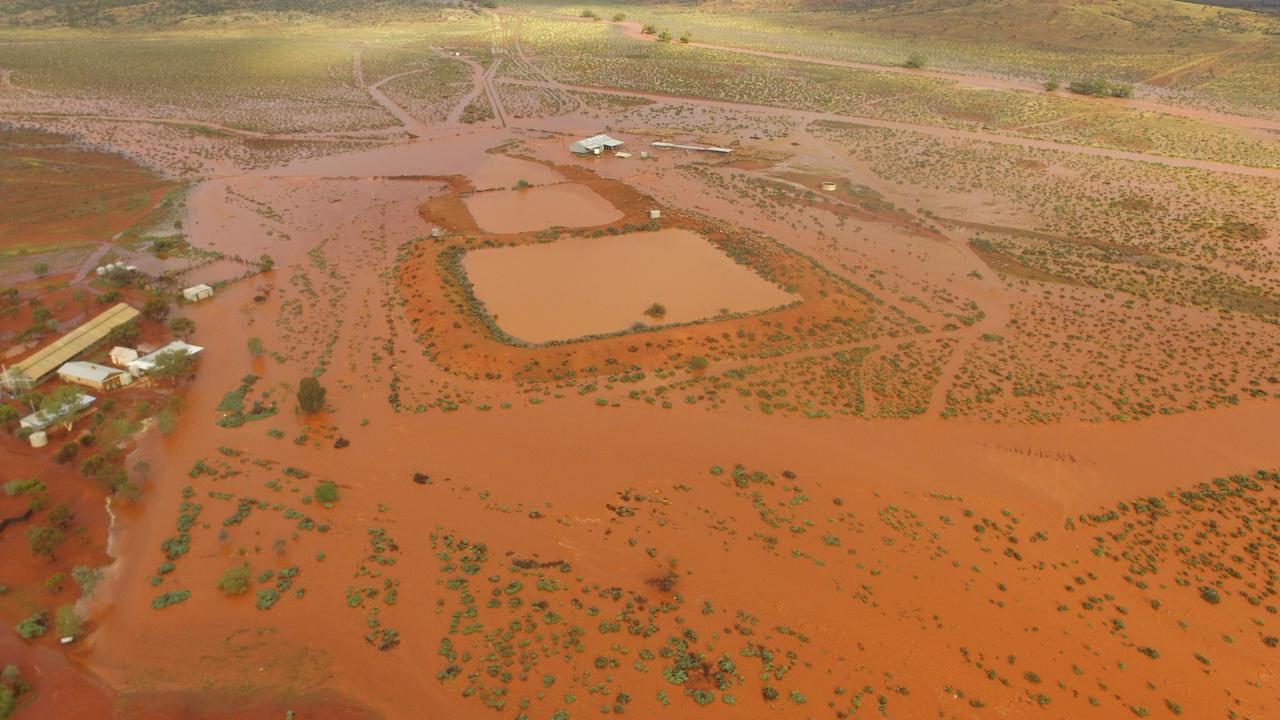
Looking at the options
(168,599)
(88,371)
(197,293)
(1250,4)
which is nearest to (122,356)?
(88,371)

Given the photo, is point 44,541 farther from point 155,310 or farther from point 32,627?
point 155,310

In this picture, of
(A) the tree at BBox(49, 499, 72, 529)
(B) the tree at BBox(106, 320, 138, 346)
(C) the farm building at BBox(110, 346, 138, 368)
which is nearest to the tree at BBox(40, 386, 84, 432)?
(C) the farm building at BBox(110, 346, 138, 368)

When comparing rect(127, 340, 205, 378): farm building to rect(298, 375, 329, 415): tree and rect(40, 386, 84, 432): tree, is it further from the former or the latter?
rect(298, 375, 329, 415): tree

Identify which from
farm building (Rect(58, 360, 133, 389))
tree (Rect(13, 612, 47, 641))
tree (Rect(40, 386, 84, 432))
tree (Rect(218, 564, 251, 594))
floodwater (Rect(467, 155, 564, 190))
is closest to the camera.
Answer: tree (Rect(13, 612, 47, 641))

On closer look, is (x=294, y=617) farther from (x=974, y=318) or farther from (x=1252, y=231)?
(x=1252, y=231)

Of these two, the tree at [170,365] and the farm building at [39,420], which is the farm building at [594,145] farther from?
the farm building at [39,420]
